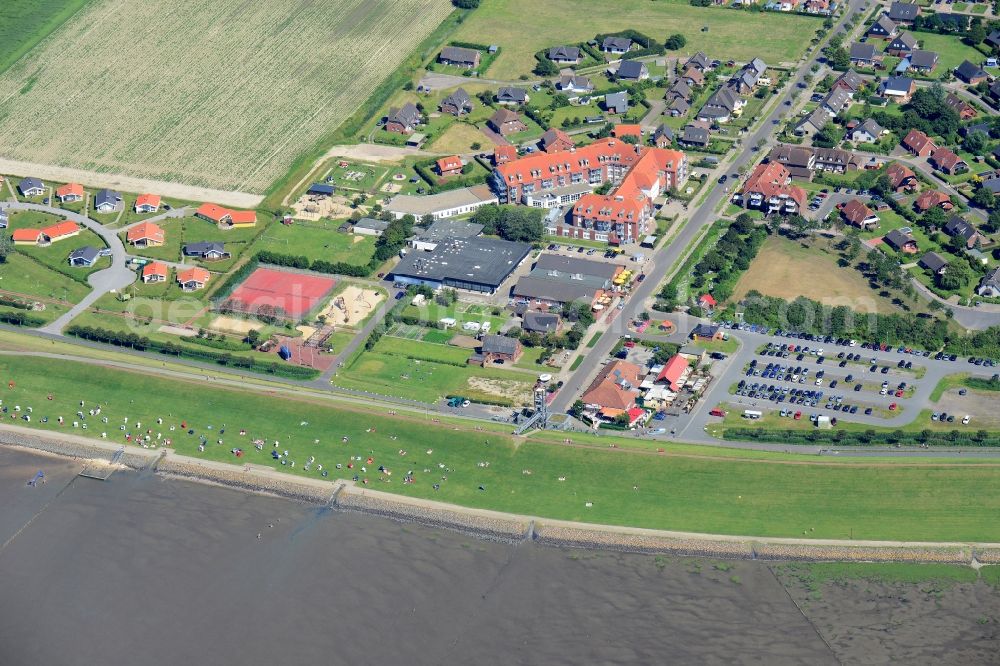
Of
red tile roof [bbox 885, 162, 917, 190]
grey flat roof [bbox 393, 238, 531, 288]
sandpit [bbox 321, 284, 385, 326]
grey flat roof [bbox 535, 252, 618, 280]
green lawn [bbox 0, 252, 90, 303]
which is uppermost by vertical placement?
red tile roof [bbox 885, 162, 917, 190]

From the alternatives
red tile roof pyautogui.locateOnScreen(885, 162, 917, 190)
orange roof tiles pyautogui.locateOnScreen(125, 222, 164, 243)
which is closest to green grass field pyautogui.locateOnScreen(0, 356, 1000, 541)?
orange roof tiles pyautogui.locateOnScreen(125, 222, 164, 243)

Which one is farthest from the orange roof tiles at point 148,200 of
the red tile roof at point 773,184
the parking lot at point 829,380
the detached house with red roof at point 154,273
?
the parking lot at point 829,380

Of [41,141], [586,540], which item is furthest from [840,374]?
[41,141]

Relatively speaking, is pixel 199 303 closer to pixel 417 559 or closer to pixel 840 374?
pixel 417 559

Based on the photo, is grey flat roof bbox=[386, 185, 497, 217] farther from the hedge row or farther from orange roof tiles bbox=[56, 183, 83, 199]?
orange roof tiles bbox=[56, 183, 83, 199]

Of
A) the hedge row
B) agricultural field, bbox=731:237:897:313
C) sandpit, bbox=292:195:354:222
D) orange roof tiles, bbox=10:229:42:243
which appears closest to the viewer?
the hedge row

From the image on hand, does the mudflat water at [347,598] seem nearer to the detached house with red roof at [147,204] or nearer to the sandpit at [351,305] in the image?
the sandpit at [351,305]
